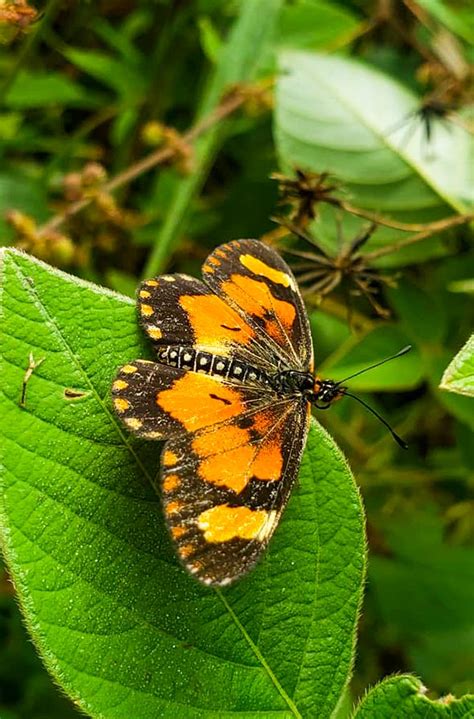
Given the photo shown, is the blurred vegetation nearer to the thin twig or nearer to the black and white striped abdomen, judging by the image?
the thin twig

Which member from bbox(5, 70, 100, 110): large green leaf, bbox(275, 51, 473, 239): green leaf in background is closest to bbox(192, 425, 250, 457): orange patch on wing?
bbox(275, 51, 473, 239): green leaf in background

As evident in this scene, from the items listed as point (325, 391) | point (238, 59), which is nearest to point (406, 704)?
point (325, 391)

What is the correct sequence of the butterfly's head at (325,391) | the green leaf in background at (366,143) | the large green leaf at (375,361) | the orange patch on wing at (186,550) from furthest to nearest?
the green leaf in background at (366,143) → the large green leaf at (375,361) → the butterfly's head at (325,391) → the orange patch on wing at (186,550)

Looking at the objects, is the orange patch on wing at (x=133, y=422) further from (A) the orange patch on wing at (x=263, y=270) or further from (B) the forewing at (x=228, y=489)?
(A) the orange patch on wing at (x=263, y=270)

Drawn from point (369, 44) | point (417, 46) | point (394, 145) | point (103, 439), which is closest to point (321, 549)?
point (103, 439)

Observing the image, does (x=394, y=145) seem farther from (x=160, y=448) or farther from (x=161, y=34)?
(x=160, y=448)

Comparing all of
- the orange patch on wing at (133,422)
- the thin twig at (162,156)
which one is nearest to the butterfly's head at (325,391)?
the orange patch on wing at (133,422)
